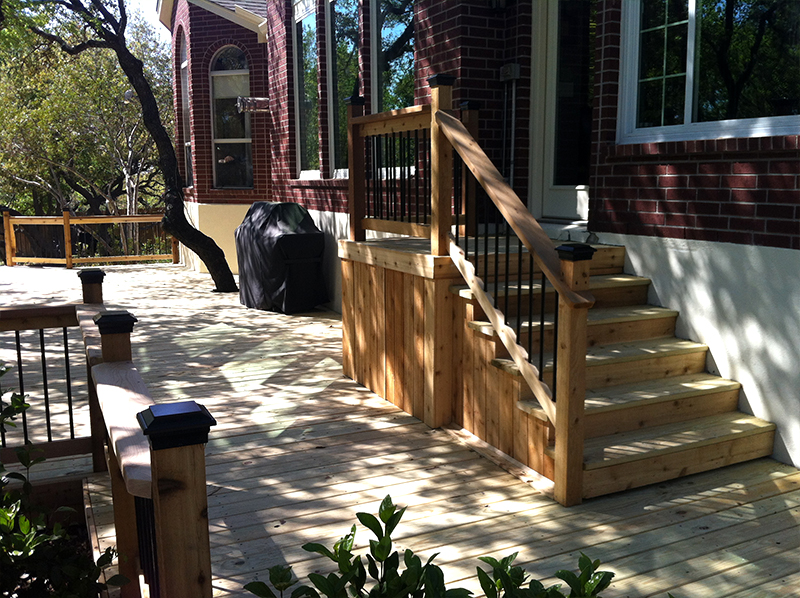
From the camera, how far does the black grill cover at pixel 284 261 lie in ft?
26.7

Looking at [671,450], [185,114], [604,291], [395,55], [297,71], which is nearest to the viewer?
[671,450]

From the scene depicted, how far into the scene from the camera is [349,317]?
5.43 metres

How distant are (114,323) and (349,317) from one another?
280cm

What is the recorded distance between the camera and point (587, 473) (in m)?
3.34

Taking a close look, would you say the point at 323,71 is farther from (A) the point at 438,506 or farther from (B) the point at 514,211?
(A) the point at 438,506

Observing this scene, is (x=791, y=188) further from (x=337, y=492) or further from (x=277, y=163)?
(x=277, y=163)

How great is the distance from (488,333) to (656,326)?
1154 millimetres

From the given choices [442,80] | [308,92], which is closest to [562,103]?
[442,80]

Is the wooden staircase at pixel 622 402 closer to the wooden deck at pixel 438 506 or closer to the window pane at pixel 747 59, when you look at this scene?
the wooden deck at pixel 438 506

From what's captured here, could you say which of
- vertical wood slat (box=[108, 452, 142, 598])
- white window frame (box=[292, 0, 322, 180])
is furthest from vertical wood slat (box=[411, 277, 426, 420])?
white window frame (box=[292, 0, 322, 180])

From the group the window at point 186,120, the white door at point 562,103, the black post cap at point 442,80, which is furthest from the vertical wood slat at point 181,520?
the window at point 186,120

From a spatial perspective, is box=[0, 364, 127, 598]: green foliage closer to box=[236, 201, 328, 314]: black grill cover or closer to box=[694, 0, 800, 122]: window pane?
box=[694, 0, 800, 122]: window pane

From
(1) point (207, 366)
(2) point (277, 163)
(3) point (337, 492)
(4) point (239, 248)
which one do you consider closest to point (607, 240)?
(3) point (337, 492)

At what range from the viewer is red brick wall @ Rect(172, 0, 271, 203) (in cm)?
1165
